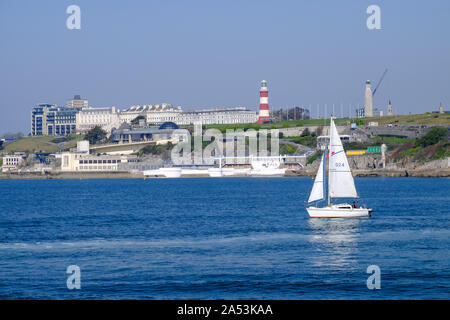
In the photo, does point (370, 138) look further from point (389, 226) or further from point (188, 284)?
point (188, 284)

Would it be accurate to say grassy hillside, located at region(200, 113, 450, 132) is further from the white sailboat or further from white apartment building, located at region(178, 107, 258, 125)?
the white sailboat

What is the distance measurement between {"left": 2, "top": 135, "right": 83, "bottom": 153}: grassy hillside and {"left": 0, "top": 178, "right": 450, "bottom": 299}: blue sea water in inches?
5274

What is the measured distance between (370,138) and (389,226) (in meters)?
96.3

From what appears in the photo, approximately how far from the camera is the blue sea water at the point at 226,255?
1504cm

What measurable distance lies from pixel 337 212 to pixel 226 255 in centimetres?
1198

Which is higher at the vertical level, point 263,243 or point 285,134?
point 285,134

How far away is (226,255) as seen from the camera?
20844mm

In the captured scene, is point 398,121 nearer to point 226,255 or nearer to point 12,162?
point 12,162

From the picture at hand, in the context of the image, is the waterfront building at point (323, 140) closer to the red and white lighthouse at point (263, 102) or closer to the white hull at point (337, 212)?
the red and white lighthouse at point (263, 102)

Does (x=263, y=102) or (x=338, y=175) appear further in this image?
(x=263, y=102)

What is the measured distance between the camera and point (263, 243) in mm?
23844

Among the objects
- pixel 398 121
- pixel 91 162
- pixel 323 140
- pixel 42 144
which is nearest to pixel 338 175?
pixel 323 140
